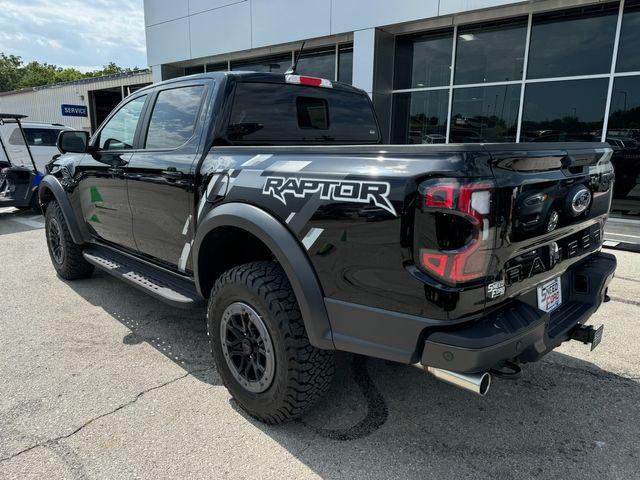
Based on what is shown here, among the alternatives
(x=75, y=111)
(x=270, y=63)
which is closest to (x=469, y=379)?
(x=270, y=63)

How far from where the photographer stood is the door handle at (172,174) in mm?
3014

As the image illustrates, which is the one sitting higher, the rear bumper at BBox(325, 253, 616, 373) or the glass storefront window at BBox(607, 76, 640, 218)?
the glass storefront window at BBox(607, 76, 640, 218)

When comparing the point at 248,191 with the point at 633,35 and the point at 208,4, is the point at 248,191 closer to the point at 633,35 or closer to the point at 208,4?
the point at 633,35

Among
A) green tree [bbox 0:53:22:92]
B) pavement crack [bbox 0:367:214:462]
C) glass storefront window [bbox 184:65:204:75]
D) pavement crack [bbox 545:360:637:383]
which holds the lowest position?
pavement crack [bbox 0:367:214:462]

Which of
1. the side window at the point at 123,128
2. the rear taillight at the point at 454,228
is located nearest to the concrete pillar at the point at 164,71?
the side window at the point at 123,128

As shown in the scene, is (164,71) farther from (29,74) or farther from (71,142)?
(29,74)

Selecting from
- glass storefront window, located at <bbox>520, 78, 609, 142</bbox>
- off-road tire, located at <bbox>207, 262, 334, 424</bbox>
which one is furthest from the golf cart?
glass storefront window, located at <bbox>520, 78, 609, 142</bbox>

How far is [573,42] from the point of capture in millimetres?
8422

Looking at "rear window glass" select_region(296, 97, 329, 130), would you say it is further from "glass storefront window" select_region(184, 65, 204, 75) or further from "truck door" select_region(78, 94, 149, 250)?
"glass storefront window" select_region(184, 65, 204, 75)

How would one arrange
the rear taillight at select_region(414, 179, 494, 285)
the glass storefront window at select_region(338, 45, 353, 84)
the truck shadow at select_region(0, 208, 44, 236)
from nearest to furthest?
the rear taillight at select_region(414, 179, 494, 285)
the truck shadow at select_region(0, 208, 44, 236)
the glass storefront window at select_region(338, 45, 353, 84)

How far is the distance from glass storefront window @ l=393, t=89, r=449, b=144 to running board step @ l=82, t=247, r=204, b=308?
24.9 feet

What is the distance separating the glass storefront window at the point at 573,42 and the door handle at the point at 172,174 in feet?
26.4

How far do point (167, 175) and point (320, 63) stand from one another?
9.57 metres

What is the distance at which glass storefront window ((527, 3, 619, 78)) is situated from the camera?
809cm
